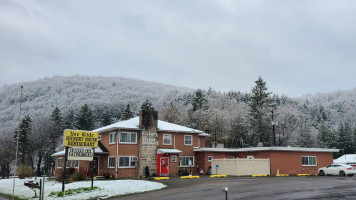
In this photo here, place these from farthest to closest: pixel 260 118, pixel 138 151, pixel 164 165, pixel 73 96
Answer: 1. pixel 73 96
2. pixel 260 118
3. pixel 164 165
4. pixel 138 151

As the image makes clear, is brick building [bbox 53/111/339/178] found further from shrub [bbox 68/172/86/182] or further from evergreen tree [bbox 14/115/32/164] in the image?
evergreen tree [bbox 14/115/32/164]

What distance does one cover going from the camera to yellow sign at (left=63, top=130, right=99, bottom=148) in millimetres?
23578

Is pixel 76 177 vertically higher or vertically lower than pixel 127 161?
lower

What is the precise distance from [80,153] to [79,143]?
73 centimetres

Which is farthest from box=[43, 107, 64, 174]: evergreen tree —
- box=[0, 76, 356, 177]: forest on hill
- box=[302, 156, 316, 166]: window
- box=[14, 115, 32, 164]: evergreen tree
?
box=[302, 156, 316, 166]: window

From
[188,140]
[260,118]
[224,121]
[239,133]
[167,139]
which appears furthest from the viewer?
[239,133]

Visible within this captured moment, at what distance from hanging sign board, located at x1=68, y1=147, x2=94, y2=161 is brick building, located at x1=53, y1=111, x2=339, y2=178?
35.5ft

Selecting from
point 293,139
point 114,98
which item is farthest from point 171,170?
point 114,98

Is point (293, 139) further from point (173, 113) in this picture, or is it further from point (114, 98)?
point (114, 98)

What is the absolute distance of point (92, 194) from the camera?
22.0 m

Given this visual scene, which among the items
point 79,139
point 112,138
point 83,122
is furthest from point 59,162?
point 83,122

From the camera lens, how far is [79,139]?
2427 centimetres

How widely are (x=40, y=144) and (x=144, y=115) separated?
42235 millimetres

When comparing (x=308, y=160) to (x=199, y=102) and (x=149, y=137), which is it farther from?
(x=199, y=102)
